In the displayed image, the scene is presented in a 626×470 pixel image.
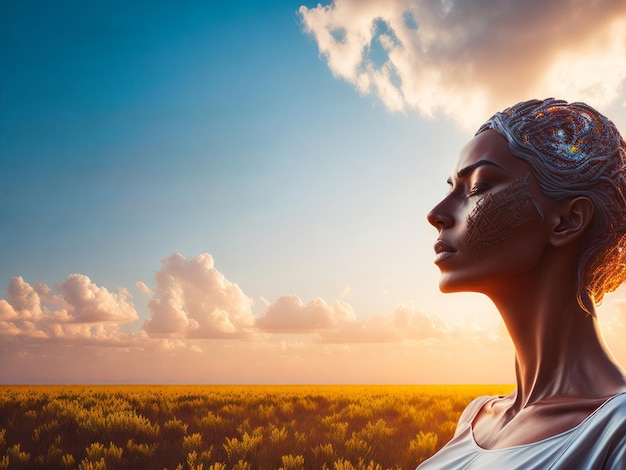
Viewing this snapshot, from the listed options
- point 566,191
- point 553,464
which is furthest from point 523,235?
point 553,464

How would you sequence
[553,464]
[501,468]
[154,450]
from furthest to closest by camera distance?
1. [154,450]
2. [501,468]
3. [553,464]

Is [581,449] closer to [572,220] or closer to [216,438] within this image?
[572,220]

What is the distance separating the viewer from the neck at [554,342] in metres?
2.07

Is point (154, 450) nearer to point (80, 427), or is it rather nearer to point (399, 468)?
point (80, 427)

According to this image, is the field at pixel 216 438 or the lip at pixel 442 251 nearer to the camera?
the lip at pixel 442 251

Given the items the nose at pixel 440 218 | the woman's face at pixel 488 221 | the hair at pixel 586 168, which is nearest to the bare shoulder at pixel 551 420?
the hair at pixel 586 168

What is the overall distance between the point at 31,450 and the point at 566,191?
6776 mm

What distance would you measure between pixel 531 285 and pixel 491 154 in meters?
0.66

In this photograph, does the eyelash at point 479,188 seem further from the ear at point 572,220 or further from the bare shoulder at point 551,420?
the bare shoulder at point 551,420

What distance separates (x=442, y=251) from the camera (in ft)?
8.18

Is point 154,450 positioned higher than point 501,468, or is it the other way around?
point 501,468

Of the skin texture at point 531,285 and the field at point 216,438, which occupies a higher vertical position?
the skin texture at point 531,285

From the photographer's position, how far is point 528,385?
2.36 metres

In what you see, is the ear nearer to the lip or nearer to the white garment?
the lip
